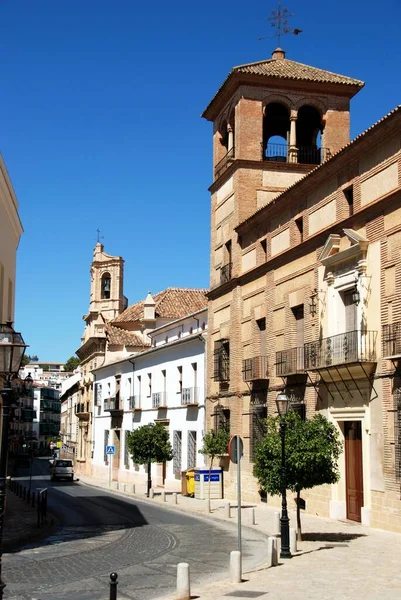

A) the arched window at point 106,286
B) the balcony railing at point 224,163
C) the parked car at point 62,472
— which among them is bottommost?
the parked car at point 62,472

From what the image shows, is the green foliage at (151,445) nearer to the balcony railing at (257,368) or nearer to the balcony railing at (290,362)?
the balcony railing at (257,368)

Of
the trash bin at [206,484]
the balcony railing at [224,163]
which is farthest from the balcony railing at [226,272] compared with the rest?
the trash bin at [206,484]

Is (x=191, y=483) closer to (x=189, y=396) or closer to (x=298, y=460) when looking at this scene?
(x=189, y=396)

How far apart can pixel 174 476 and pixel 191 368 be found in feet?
18.9

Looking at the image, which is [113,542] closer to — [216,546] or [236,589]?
[216,546]

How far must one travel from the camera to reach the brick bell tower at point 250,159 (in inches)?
1180

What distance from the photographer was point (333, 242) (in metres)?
22.0

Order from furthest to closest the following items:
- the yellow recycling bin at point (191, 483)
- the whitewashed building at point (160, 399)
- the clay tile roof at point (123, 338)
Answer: the clay tile roof at point (123, 338) → the whitewashed building at point (160, 399) → the yellow recycling bin at point (191, 483)

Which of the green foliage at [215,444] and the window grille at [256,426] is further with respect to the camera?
the green foliage at [215,444]

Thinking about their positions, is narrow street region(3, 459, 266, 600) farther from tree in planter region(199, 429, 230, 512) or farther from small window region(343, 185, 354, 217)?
small window region(343, 185, 354, 217)

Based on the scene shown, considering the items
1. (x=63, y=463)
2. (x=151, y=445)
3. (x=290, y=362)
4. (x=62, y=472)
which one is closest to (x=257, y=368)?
(x=290, y=362)

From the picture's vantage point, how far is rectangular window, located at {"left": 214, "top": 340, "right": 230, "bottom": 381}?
101 ft

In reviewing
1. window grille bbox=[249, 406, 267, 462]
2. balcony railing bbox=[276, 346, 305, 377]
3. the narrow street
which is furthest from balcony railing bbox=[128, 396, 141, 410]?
balcony railing bbox=[276, 346, 305, 377]

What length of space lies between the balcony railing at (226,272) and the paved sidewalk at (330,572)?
13496 millimetres
